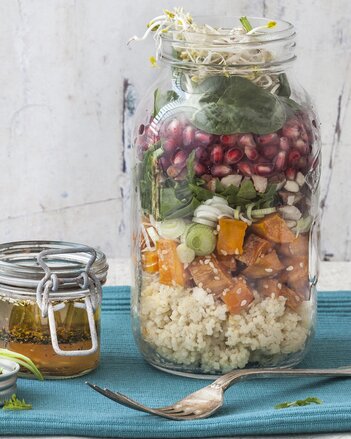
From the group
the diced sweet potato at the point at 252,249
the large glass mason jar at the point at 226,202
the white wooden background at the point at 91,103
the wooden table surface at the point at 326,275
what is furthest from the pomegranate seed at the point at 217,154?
the white wooden background at the point at 91,103

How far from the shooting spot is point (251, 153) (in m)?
1.32

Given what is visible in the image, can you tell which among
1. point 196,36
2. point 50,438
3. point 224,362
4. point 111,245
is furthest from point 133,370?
point 111,245

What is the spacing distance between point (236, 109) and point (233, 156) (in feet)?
0.20

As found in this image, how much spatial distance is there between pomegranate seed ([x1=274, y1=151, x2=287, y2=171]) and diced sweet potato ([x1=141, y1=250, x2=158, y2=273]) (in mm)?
199

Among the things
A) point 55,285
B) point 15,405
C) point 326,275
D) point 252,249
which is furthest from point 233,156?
point 326,275

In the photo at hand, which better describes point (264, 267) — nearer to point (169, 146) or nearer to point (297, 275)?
point (297, 275)

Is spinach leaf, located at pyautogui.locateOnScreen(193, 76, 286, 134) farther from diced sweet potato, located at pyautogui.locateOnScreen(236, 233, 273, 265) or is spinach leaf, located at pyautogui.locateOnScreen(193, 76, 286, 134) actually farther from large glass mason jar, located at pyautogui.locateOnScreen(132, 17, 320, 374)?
diced sweet potato, located at pyautogui.locateOnScreen(236, 233, 273, 265)

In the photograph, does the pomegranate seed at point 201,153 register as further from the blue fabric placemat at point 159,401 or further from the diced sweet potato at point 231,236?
the blue fabric placemat at point 159,401

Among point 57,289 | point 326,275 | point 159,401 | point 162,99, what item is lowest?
point 326,275

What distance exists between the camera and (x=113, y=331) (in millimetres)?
1602

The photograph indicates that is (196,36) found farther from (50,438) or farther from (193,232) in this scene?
(50,438)

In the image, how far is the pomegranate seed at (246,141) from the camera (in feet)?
4.31

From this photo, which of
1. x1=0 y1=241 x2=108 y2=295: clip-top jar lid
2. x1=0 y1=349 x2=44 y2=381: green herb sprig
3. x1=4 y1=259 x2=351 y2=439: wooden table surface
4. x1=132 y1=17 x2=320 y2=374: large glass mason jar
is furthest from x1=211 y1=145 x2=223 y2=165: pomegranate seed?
x1=4 y1=259 x2=351 y2=439: wooden table surface

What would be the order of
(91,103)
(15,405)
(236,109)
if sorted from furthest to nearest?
(91,103) < (236,109) < (15,405)
